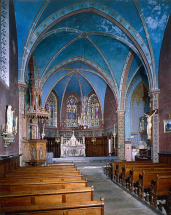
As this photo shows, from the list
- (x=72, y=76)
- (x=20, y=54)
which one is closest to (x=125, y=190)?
(x=20, y=54)

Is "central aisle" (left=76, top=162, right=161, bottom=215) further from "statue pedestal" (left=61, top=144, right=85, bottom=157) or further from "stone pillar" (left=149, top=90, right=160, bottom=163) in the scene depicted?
"statue pedestal" (left=61, top=144, right=85, bottom=157)

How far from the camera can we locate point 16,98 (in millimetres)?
12578

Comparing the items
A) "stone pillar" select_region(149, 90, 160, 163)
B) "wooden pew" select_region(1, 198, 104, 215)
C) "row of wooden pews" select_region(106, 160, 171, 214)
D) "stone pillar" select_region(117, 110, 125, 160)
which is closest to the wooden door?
"stone pillar" select_region(117, 110, 125, 160)

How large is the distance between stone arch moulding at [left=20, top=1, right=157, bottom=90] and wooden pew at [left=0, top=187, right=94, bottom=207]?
31.6 ft

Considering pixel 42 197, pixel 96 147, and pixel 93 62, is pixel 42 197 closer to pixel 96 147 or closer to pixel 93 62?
pixel 93 62

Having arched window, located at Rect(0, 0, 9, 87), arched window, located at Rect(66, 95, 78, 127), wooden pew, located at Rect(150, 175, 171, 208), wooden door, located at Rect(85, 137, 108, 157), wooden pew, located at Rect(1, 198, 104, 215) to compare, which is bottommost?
wooden door, located at Rect(85, 137, 108, 157)

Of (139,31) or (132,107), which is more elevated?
(139,31)

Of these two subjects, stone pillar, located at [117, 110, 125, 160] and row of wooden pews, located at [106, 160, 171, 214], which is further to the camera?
stone pillar, located at [117, 110, 125, 160]

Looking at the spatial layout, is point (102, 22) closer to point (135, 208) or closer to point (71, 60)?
point (71, 60)

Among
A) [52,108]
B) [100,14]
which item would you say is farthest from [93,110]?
[100,14]

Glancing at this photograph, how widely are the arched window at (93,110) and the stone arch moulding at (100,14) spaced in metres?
14.4

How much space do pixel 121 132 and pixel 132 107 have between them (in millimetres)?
3439

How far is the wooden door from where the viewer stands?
27.0 m

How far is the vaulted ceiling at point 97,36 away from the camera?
12.8 meters
